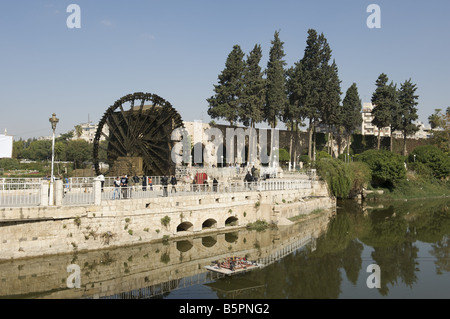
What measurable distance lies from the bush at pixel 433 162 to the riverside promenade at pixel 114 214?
92.2 feet

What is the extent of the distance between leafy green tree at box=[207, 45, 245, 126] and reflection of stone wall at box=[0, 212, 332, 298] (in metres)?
20.9

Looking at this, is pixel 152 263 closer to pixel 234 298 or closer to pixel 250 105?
pixel 234 298

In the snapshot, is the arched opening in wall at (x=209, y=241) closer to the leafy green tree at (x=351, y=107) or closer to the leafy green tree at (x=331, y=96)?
the leafy green tree at (x=331, y=96)

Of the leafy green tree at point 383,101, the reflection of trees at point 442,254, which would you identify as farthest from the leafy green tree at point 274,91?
the reflection of trees at point 442,254

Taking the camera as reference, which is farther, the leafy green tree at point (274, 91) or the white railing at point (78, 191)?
the leafy green tree at point (274, 91)

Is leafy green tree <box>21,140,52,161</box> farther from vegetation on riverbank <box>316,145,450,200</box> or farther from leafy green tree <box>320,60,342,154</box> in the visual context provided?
vegetation on riverbank <box>316,145,450,200</box>

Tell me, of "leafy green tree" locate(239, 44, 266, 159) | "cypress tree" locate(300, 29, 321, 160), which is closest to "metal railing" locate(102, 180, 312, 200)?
"leafy green tree" locate(239, 44, 266, 159)

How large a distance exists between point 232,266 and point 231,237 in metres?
5.46

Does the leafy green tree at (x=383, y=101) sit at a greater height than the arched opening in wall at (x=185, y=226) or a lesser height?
greater

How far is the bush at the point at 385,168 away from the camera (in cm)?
3719

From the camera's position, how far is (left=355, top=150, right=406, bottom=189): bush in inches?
1464

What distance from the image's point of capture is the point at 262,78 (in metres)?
39.6

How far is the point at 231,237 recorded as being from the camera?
1827cm

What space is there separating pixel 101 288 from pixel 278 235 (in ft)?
32.6
